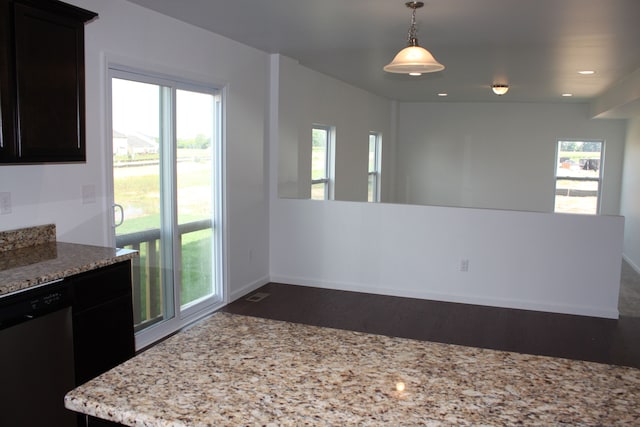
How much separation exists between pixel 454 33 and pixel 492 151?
226 inches

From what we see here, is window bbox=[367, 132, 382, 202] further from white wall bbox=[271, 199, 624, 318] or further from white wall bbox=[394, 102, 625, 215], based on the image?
white wall bbox=[271, 199, 624, 318]

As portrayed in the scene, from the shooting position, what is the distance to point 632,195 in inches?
313

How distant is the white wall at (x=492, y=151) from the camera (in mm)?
9070

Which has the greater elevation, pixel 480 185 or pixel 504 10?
pixel 504 10

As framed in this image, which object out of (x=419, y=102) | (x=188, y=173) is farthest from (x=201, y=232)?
(x=419, y=102)

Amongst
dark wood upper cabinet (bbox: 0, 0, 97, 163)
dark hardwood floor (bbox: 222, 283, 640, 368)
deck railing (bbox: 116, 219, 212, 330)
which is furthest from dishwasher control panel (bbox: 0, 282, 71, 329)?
dark hardwood floor (bbox: 222, 283, 640, 368)

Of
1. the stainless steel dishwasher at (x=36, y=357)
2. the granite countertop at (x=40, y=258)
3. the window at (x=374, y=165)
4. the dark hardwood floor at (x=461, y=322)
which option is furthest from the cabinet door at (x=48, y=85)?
the window at (x=374, y=165)

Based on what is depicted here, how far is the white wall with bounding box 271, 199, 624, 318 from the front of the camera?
4883 millimetres

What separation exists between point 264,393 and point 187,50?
358 cm

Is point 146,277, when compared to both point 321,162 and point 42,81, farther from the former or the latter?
point 321,162

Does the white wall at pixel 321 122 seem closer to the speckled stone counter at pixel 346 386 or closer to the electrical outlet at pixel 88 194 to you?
the electrical outlet at pixel 88 194

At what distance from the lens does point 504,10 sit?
355 cm

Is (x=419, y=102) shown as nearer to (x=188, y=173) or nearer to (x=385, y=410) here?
(x=188, y=173)

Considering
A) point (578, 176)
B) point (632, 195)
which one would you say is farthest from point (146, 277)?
point (578, 176)
